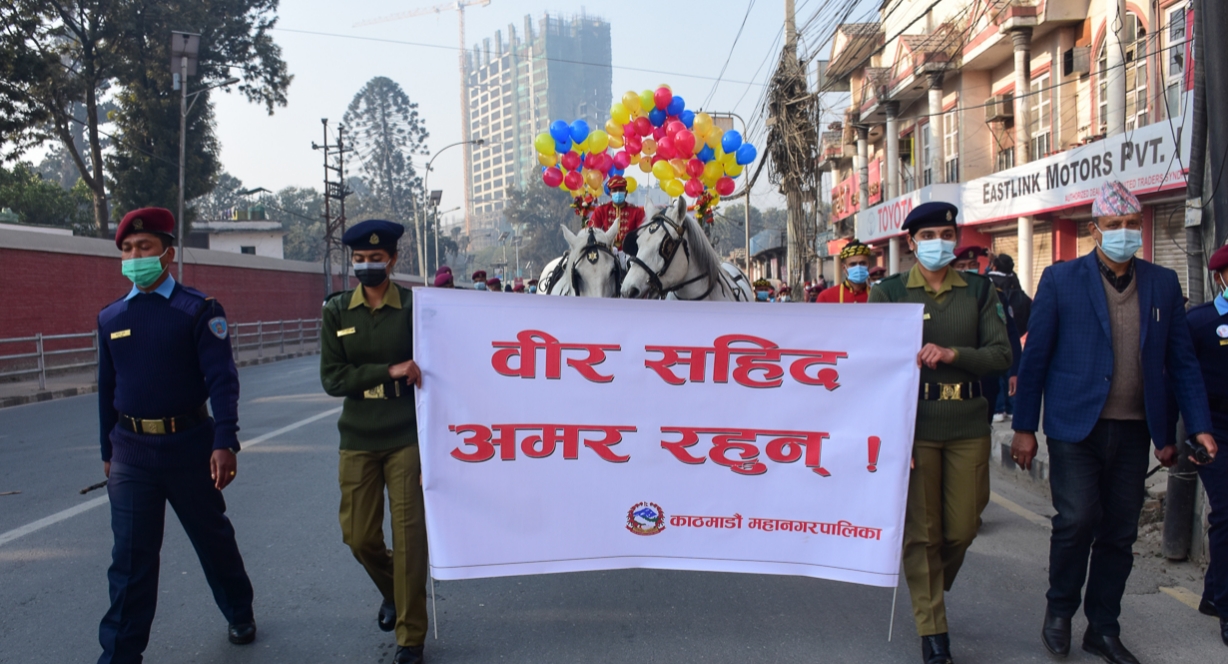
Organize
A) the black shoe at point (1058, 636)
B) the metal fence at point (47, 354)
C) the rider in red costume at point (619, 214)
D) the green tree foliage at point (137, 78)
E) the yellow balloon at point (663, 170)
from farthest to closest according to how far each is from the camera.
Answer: the green tree foliage at point (137, 78), the metal fence at point (47, 354), the yellow balloon at point (663, 170), the rider in red costume at point (619, 214), the black shoe at point (1058, 636)

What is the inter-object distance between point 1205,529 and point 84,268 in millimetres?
23902

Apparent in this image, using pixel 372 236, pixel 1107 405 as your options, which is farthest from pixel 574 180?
pixel 1107 405

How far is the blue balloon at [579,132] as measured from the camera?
Result: 31.0ft

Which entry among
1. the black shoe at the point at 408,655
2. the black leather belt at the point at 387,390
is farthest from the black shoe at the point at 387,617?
the black leather belt at the point at 387,390

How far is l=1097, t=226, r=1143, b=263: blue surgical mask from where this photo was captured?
3.71 meters

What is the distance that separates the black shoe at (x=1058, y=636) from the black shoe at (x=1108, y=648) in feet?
0.39

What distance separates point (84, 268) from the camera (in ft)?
72.0

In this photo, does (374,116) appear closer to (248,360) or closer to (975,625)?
(248,360)

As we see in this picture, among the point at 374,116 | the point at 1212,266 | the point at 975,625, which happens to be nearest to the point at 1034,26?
the point at 1212,266

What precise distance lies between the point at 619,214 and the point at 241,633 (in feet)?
16.8

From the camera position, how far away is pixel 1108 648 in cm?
371

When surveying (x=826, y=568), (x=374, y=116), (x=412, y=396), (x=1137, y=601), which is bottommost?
(x=1137, y=601)

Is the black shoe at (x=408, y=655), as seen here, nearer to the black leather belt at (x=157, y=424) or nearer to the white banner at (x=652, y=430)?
the white banner at (x=652, y=430)

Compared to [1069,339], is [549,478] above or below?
below
